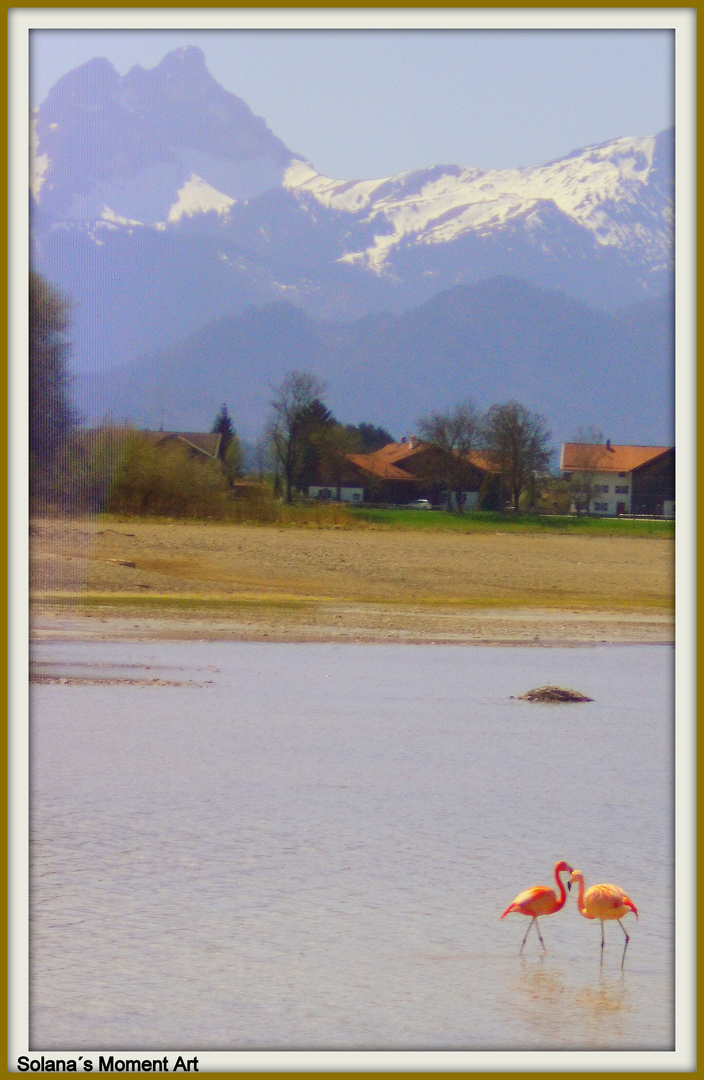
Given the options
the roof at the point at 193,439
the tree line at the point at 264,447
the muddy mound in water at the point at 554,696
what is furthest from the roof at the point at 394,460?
the muddy mound in water at the point at 554,696

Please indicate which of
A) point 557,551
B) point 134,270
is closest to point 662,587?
point 557,551

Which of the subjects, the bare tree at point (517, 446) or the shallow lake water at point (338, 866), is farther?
the bare tree at point (517, 446)

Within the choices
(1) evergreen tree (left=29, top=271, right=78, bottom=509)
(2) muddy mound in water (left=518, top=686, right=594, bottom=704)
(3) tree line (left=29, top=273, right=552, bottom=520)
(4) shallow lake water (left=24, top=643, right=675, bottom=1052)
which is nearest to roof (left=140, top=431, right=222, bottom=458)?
(3) tree line (left=29, top=273, right=552, bottom=520)

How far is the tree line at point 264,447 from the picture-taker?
18.3 metres

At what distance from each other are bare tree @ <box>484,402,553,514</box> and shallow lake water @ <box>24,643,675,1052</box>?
3126 centimetres

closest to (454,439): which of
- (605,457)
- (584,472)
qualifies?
(605,457)

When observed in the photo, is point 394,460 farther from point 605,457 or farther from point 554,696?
point 554,696

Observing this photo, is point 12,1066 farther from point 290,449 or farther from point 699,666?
point 290,449

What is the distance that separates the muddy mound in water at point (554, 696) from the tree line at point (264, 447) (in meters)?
6.25

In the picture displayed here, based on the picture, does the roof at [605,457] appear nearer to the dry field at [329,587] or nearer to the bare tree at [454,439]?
the bare tree at [454,439]

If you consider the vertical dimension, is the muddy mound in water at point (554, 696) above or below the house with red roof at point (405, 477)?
below

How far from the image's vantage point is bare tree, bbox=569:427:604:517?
45.6 meters

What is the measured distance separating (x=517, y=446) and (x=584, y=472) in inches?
129

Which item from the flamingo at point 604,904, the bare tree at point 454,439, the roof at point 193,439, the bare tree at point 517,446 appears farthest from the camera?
the bare tree at point 454,439
